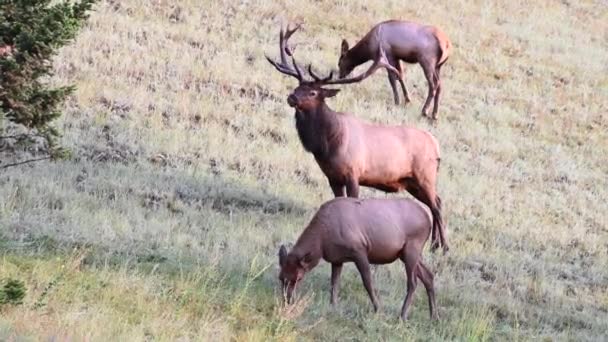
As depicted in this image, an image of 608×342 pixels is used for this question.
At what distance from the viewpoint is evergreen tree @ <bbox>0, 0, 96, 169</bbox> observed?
807 cm

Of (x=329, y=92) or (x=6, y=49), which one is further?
(x=329, y=92)

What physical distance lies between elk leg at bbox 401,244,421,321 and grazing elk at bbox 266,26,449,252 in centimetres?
213

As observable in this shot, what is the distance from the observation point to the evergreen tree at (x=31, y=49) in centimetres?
807

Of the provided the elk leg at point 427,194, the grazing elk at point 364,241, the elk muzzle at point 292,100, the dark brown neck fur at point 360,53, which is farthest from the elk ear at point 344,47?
the grazing elk at point 364,241

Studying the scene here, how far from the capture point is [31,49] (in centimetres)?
812

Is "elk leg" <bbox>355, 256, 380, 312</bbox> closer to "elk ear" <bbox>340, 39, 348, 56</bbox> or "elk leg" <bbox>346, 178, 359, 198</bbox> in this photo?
"elk leg" <bbox>346, 178, 359, 198</bbox>

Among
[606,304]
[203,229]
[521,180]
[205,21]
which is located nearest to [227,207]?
[203,229]

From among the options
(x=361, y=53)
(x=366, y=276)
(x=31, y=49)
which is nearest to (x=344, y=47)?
(x=361, y=53)

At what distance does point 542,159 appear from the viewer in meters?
18.2

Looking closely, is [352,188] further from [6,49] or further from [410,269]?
[6,49]

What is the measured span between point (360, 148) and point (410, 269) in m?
2.73

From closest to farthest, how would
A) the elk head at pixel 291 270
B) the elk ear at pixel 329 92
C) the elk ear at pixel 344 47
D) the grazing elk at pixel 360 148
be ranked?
the elk head at pixel 291 270, the elk ear at pixel 329 92, the grazing elk at pixel 360 148, the elk ear at pixel 344 47

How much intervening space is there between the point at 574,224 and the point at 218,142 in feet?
17.1

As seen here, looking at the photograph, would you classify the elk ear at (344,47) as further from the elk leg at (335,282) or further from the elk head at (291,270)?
the elk head at (291,270)
